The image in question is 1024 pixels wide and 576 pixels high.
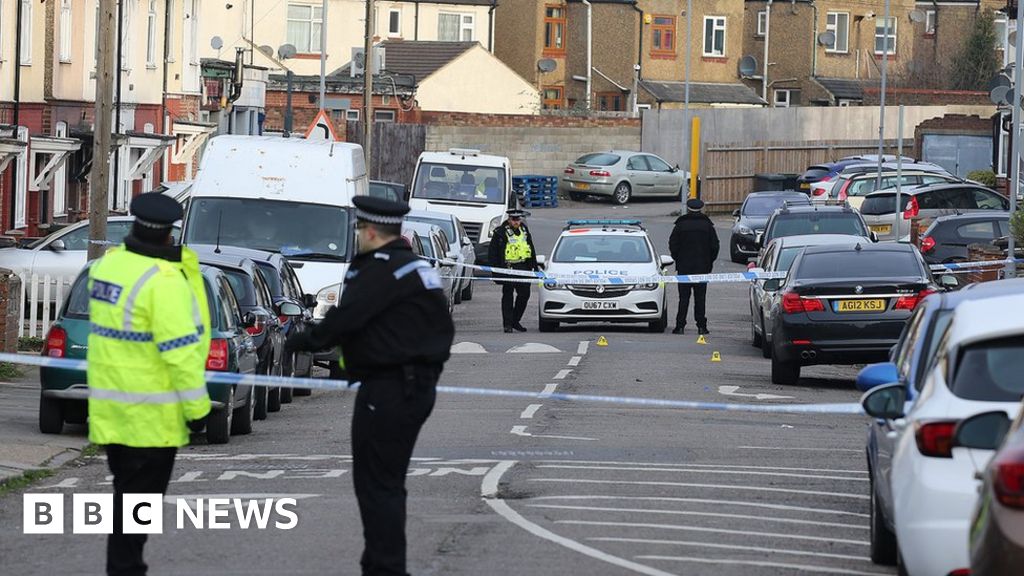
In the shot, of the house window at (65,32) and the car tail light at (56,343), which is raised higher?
the house window at (65,32)

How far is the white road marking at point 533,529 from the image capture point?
9.86m

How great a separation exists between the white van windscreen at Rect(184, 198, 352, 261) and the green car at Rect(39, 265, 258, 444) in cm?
727

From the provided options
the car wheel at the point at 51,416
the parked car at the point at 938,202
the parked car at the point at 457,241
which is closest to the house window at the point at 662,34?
the parked car at the point at 938,202

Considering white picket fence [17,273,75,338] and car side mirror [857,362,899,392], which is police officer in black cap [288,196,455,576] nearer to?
car side mirror [857,362,899,392]

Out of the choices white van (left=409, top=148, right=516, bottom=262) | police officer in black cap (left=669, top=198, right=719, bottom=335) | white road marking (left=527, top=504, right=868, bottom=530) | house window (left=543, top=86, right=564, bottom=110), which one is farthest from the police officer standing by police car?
house window (left=543, top=86, right=564, bottom=110)

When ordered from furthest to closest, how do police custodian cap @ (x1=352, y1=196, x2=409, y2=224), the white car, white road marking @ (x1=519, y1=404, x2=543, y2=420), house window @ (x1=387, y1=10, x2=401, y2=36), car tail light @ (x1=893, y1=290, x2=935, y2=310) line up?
house window @ (x1=387, y1=10, x2=401, y2=36) → car tail light @ (x1=893, y1=290, x2=935, y2=310) → white road marking @ (x1=519, y1=404, x2=543, y2=420) → police custodian cap @ (x1=352, y1=196, x2=409, y2=224) → the white car

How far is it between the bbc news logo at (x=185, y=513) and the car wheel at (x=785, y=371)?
10.1 meters

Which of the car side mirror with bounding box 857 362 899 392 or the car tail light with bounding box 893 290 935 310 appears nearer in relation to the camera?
the car side mirror with bounding box 857 362 899 392

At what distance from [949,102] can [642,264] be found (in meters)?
53.0

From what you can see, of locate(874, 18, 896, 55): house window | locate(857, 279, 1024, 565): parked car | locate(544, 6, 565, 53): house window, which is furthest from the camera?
locate(874, 18, 896, 55): house window

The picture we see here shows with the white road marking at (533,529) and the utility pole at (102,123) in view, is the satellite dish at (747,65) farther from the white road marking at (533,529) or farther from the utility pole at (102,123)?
the white road marking at (533,529)

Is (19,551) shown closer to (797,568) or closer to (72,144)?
(797,568)

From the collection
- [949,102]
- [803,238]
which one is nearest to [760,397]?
[803,238]

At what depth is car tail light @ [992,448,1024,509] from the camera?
577 cm
